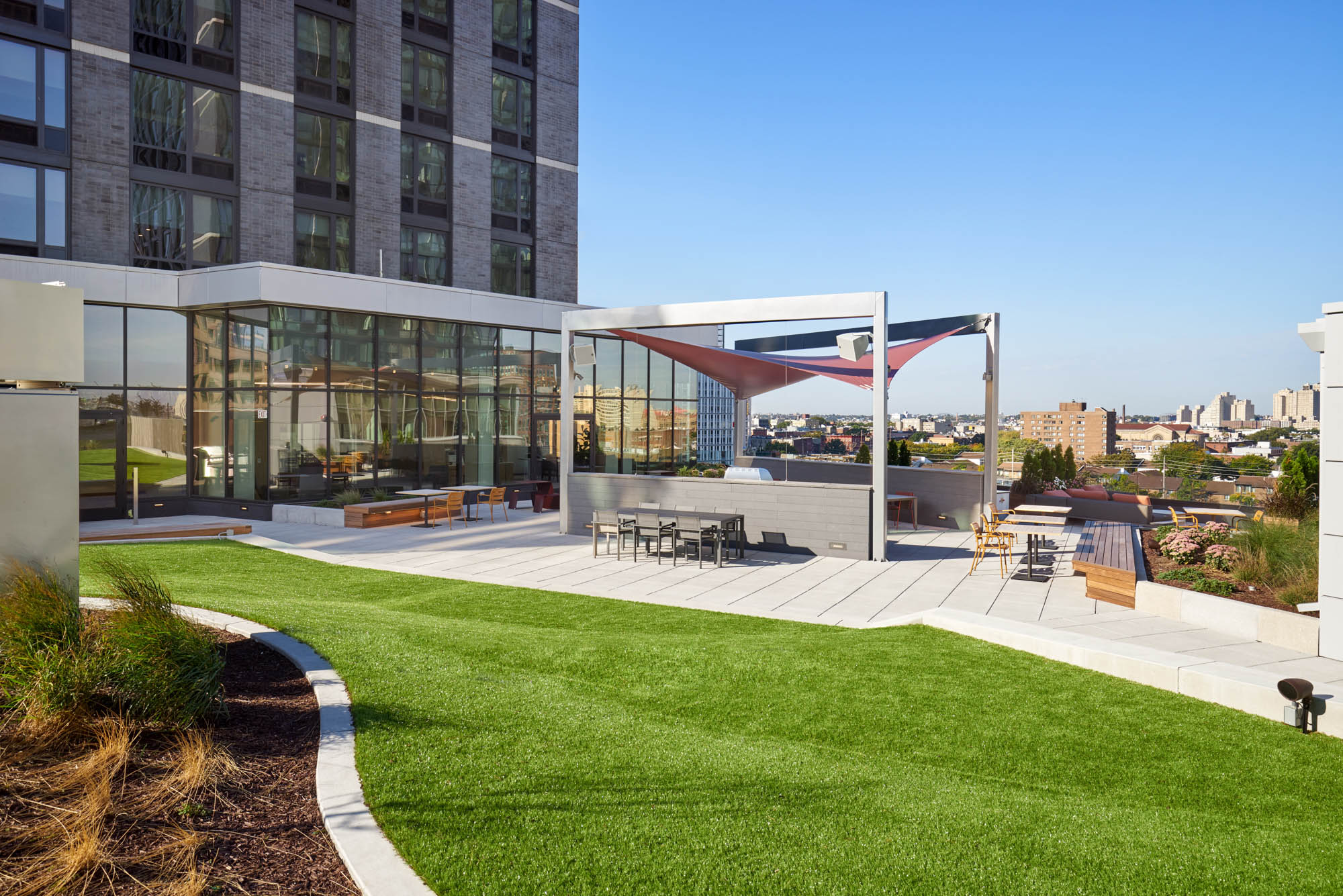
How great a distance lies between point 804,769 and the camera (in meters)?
3.89

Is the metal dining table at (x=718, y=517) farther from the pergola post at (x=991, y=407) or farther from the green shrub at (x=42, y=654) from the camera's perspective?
the green shrub at (x=42, y=654)

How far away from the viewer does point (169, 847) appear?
2709mm

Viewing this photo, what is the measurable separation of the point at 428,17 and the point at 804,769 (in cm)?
2174

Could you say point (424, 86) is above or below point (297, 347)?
above

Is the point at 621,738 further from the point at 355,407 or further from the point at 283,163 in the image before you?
the point at 283,163

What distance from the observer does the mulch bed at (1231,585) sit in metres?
6.89

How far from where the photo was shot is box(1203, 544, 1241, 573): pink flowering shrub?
8234 millimetres

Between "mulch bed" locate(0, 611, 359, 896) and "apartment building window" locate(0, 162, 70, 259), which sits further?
"apartment building window" locate(0, 162, 70, 259)

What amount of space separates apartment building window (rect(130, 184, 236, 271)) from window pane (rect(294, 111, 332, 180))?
80.2 inches

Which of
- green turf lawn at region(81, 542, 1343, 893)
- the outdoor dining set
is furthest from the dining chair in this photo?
green turf lawn at region(81, 542, 1343, 893)

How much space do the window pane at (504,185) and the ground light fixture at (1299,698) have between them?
20779 millimetres

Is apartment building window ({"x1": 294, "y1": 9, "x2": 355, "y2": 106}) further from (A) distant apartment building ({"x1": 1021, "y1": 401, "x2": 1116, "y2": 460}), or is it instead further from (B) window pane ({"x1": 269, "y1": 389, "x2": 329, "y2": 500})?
(A) distant apartment building ({"x1": 1021, "y1": 401, "x2": 1116, "y2": 460})

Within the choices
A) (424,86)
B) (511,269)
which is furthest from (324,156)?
(511,269)

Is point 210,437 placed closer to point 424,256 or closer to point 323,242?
point 323,242
